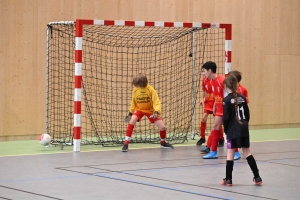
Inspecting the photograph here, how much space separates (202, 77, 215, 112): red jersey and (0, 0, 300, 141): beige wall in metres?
3.60

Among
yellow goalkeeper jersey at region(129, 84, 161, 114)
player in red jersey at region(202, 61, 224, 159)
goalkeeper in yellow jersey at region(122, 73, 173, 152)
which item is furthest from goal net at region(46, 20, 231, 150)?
player in red jersey at region(202, 61, 224, 159)

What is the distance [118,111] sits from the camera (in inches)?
662

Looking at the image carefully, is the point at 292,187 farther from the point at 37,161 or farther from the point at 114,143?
the point at 114,143

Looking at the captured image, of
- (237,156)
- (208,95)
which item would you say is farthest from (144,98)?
(237,156)

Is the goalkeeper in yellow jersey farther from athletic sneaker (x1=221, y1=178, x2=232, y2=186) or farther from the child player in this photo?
athletic sneaker (x1=221, y1=178, x2=232, y2=186)

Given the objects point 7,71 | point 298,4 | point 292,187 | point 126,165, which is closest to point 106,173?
point 126,165

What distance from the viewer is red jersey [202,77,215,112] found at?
14.1m

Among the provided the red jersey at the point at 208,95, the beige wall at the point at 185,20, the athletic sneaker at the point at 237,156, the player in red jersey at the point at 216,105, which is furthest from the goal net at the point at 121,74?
the athletic sneaker at the point at 237,156

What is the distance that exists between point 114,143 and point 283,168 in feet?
15.3

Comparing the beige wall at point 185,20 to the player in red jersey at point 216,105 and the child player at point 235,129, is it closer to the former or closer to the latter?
the player in red jersey at point 216,105

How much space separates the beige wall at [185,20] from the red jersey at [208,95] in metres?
3.60

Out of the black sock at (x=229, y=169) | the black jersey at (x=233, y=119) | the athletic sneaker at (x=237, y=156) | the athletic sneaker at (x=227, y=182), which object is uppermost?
the black jersey at (x=233, y=119)

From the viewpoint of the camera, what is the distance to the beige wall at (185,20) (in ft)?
50.5

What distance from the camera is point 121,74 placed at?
16.9 m
